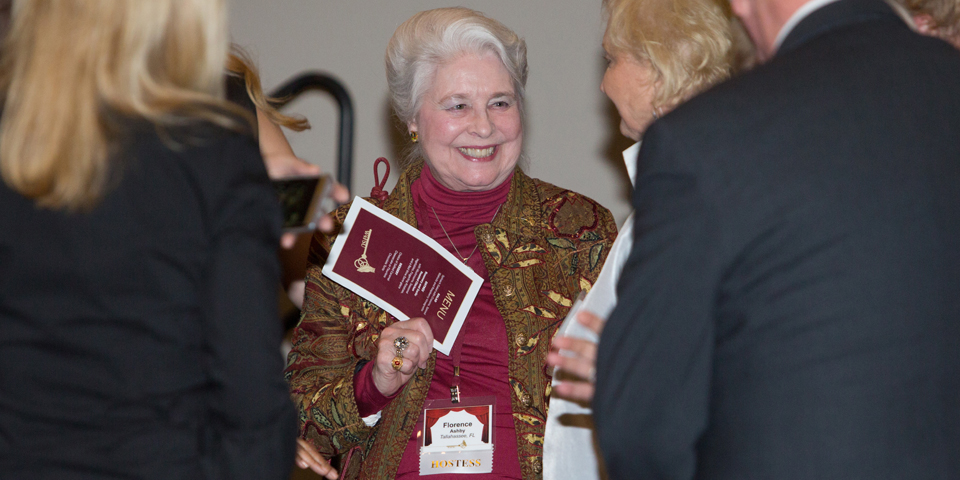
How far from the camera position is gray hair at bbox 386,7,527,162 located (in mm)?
2445

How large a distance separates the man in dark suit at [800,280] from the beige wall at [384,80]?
2.54m

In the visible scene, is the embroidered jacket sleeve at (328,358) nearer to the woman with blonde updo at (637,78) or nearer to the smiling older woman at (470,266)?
the smiling older woman at (470,266)

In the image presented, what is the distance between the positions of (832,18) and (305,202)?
2.75 ft

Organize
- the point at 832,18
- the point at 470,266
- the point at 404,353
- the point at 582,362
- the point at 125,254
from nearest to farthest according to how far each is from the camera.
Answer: the point at 125,254
the point at 832,18
the point at 582,362
the point at 404,353
the point at 470,266

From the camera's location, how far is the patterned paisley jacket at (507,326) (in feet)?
7.27

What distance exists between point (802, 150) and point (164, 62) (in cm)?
87

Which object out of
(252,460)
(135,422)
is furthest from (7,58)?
(252,460)

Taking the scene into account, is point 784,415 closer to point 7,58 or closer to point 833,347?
point 833,347

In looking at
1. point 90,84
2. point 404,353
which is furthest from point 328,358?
point 90,84

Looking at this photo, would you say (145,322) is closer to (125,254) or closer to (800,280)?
(125,254)

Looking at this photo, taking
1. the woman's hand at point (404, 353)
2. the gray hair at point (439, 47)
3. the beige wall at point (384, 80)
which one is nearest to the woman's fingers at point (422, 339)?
the woman's hand at point (404, 353)

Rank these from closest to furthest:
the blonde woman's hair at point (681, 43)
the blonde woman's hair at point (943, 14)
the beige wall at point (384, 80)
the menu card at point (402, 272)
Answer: the blonde woman's hair at point (943, 14) < the blonde woman's hair at point (681, 43) < the menu card at point (402, 272) < the beige wall at point (384, 80)

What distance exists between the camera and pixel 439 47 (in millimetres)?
2453

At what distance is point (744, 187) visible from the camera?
112cm
